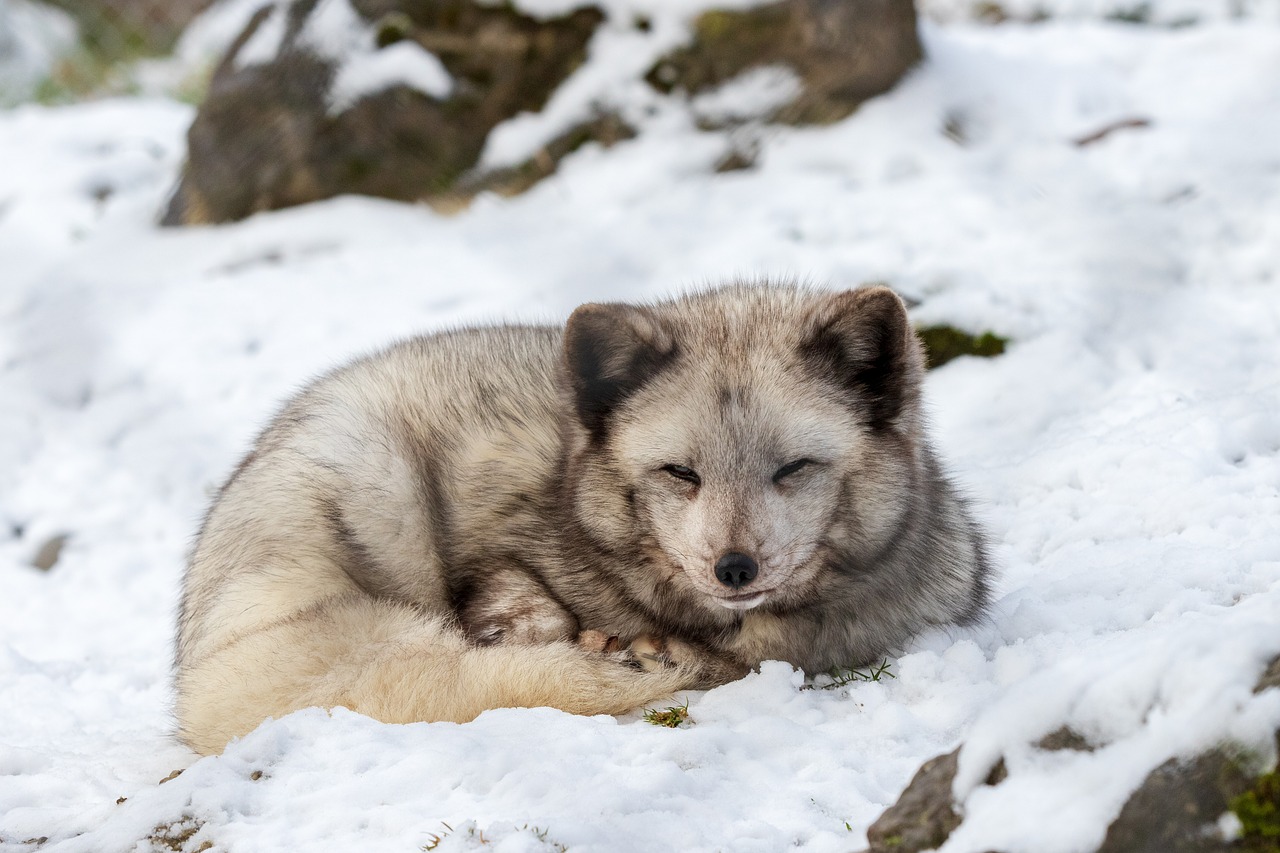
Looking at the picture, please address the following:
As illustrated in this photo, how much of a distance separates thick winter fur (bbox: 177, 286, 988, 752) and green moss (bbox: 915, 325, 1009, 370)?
1.83 metres

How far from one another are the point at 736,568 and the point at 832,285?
2566mm

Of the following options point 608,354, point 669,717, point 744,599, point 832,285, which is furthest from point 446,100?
point 669,717

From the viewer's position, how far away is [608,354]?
10.8ft

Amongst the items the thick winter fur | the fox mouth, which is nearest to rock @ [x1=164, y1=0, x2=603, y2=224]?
the thick winter fur

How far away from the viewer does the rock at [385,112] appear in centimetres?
730

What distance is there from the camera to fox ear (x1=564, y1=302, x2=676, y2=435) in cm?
323

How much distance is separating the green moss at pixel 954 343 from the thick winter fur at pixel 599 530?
6.00 ft

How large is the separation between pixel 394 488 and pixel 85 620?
2.25m

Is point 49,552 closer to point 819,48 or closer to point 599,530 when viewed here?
point 599,530

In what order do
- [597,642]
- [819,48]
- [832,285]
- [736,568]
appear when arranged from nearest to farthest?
1. [736,568]
2. [597,642]
3. [832,285]
4. [819,48]

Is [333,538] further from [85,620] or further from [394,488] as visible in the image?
[85,620]

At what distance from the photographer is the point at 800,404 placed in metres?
3.17

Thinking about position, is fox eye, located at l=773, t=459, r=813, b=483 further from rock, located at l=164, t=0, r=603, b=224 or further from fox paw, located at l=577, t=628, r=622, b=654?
rock, located at l=164, t=0, r=603, b=224

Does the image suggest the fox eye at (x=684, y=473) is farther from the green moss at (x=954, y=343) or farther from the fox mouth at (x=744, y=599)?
the green moss at (x=954, y=343)
